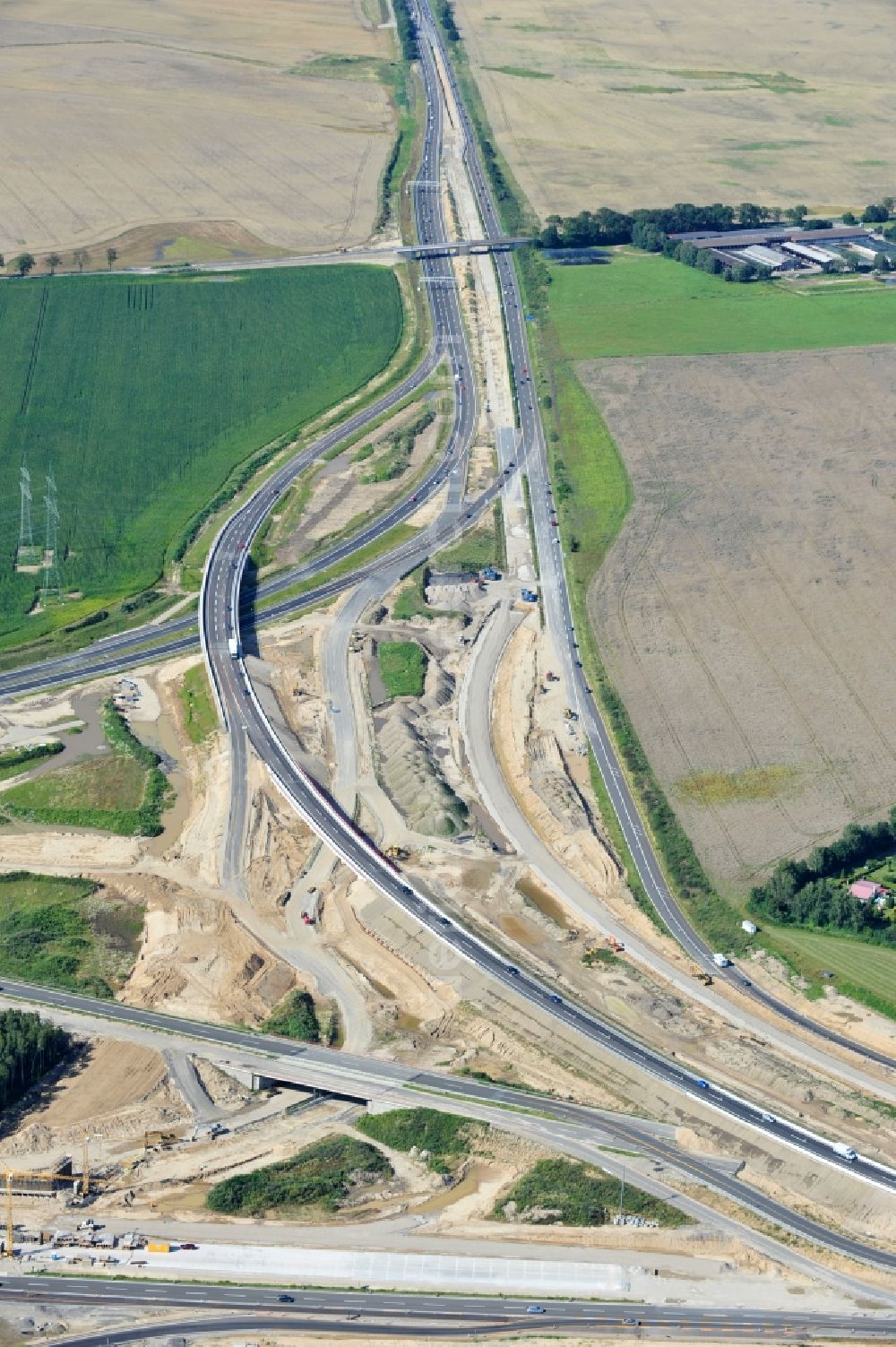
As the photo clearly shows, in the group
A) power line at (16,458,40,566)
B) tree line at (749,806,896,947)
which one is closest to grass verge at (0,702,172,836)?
power line at (16,458,40,566)

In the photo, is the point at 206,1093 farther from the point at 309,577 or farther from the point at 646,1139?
the point at 309,577

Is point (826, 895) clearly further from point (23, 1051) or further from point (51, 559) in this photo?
point (51, 559)

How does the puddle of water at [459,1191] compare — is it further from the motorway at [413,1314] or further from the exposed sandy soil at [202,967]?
the exposed sandy soil at [202,967]

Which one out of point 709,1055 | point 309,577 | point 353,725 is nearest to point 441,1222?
point 709,1055

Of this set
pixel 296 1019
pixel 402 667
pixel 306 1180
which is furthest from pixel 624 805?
pixel 306 1180

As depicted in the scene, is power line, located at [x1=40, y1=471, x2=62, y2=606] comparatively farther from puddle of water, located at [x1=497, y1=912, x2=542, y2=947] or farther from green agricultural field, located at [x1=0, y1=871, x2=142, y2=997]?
puddle of water, located at [x1=497, y1=912, x2=542, y2=947]
